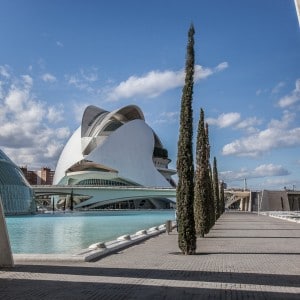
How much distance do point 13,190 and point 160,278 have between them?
185ft

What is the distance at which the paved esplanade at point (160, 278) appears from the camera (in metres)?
7.79

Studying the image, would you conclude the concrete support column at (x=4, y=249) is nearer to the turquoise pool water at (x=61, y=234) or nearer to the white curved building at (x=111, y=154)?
the turquoise pool water at (x=61, y=234)

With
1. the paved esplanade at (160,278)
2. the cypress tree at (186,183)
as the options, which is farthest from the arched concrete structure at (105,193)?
the paved esplanade at (160,278)

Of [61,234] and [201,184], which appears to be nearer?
[201,184]

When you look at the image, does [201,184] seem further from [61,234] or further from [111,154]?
[111,154]

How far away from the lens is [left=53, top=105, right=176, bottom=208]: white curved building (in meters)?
107

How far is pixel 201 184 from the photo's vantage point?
24.4m

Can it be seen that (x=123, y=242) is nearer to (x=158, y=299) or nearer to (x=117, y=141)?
(x=158, y=299)

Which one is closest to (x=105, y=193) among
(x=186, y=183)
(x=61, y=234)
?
(x=61, y=234)

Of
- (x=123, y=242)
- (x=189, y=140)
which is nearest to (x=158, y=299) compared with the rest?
(x=189, y=140)

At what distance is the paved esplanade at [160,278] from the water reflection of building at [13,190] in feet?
164

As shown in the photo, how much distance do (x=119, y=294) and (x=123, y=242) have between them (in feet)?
30.9

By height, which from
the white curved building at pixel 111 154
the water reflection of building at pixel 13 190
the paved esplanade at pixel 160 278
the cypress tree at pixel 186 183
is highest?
the white curved building at pixel 111 154

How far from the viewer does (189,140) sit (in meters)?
14.5
